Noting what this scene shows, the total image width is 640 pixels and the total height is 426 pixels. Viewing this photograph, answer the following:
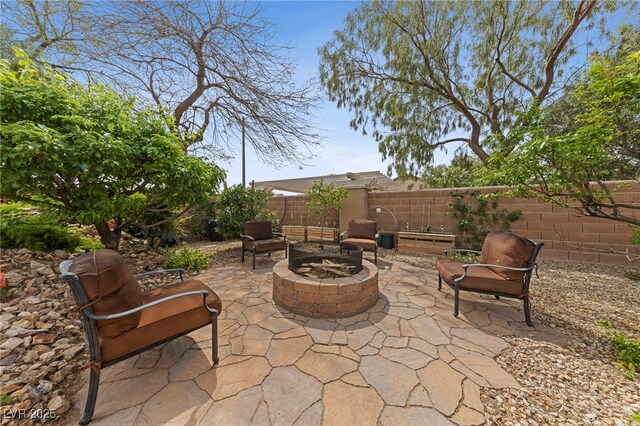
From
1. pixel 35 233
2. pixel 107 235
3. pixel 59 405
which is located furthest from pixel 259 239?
pixel 59 405

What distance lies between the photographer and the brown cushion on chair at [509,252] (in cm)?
274

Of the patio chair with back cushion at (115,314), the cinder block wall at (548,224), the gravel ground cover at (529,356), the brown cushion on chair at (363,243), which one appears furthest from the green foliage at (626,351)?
the patio chair with back cushion at (115,314)

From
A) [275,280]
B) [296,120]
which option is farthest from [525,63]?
[275,280]

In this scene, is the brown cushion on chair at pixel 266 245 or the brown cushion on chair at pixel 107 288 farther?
the brown cushion on chair at pixel 266 245

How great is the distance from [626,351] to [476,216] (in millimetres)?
4401

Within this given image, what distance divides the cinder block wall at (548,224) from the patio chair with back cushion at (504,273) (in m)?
2.17

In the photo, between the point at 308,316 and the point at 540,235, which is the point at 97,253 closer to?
the point at 308,316

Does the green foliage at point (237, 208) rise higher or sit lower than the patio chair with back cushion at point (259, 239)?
higher

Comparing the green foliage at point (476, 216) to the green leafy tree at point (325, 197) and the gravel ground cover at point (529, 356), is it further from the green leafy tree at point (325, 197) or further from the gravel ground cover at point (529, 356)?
the green leafy tree at point (325, 197)

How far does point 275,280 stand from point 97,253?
6.12 feet

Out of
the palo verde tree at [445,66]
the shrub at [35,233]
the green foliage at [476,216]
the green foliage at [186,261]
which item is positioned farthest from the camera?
the palo verde tree at [445,66]

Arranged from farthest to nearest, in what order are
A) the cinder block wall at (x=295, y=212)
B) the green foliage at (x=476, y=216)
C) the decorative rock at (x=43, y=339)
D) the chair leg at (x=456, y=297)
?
the cinder block wall at (x=295, y=212) → the green foliage at (x=476, y=216) → the chair leg at (x=456, y=297) → the decorative rock at (x=43, y=339)

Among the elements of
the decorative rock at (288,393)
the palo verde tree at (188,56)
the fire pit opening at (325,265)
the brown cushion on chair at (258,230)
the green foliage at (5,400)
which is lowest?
the decorative rock at (288,393)

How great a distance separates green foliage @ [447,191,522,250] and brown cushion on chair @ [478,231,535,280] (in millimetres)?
3208
